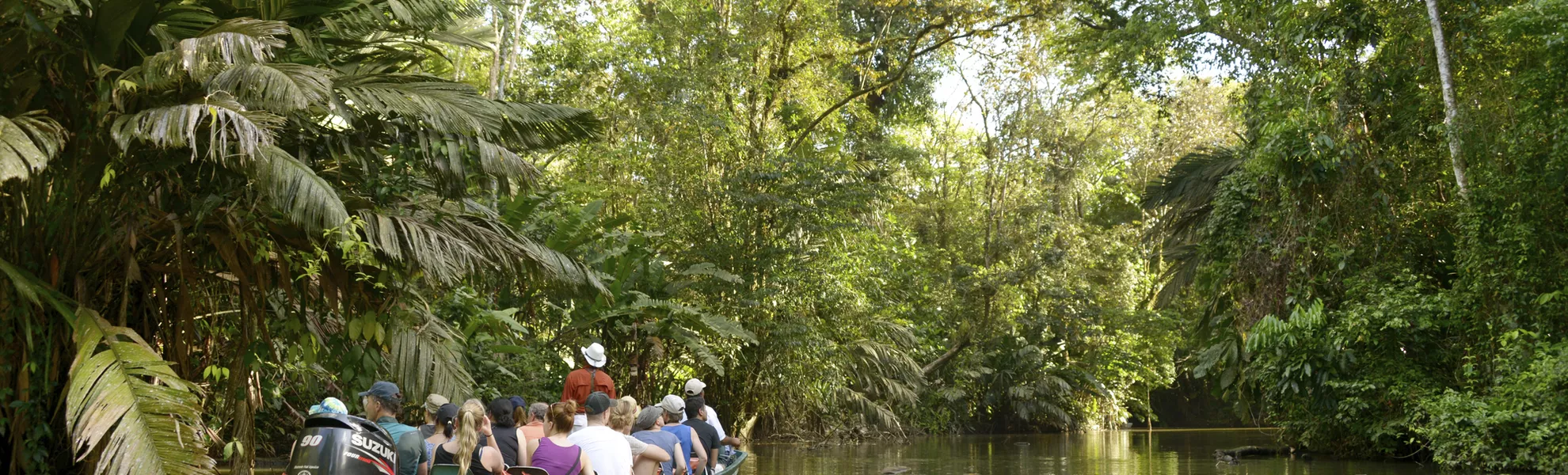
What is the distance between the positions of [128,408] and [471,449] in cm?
192

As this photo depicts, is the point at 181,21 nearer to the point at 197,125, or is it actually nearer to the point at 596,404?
the point at 197,125

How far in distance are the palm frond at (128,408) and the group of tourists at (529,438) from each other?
83 cm

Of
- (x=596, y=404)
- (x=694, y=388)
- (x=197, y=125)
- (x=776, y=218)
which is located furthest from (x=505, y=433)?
(x=776, y=218)

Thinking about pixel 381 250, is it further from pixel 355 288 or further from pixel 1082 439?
pixel 1082 439

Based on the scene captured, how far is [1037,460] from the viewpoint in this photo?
722 inches

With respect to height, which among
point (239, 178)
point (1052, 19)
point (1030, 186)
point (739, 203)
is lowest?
point (239, 178)

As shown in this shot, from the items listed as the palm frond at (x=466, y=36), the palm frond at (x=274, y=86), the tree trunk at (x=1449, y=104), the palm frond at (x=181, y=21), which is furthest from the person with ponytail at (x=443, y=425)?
the tree trunk at (x=1449, y=104)

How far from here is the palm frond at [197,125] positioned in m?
6.73

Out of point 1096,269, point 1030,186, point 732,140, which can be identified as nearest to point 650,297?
point 732,140

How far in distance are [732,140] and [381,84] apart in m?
13.5

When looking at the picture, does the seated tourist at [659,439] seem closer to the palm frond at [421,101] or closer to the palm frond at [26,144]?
the palm frond at [421,101]

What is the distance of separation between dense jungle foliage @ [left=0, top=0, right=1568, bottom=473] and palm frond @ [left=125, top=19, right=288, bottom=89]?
0.03 meters

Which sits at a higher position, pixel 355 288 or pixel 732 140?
pixel 732 140

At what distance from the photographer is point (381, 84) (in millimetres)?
8406
